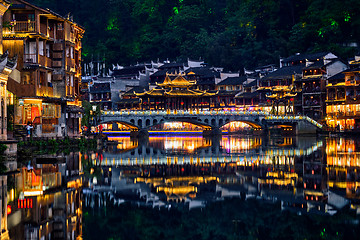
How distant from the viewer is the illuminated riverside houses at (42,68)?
60125 millimetres

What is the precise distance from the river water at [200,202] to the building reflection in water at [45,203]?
0.15 feet

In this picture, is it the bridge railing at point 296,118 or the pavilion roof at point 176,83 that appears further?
the pavilion roof at point 176,83

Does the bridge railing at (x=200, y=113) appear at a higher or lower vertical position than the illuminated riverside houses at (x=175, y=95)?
lower

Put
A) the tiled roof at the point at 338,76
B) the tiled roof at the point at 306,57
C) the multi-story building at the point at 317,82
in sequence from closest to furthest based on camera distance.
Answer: the tiled roof at the point at 338,76 < the multi-story building at the point at 317,82 < the tiled roof at the point at 306,57

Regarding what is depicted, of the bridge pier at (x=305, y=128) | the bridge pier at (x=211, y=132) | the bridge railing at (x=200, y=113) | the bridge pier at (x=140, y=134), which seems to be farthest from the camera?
the bridge pier at (x=211, y=132)

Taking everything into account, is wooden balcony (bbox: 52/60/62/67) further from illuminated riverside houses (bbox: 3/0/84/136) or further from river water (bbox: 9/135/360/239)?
river water (bbox: 9/135/360/239)

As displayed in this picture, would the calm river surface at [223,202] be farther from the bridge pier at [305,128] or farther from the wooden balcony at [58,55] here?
the bridge pier at [305,128]

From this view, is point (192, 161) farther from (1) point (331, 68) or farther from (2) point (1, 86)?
(1) point (331, 68)

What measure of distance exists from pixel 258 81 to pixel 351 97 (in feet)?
93.6

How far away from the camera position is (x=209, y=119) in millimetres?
115562

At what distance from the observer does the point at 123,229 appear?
768 inches

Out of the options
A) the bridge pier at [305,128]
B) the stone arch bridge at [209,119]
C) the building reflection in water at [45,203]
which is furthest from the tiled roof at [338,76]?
the building reflection in water at [45,203]

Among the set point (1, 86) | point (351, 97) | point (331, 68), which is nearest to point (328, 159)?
point (1, 86)

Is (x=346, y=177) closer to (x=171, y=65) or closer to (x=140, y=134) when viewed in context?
(x=140, y=134)
